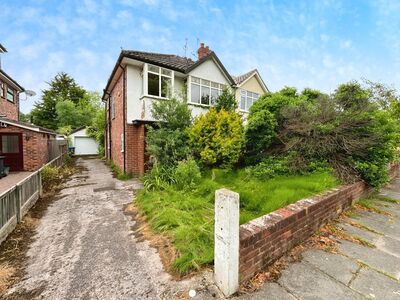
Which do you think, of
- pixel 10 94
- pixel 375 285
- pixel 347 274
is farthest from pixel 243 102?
pixel 10 94

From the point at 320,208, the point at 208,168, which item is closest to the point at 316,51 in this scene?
the point at 208,168

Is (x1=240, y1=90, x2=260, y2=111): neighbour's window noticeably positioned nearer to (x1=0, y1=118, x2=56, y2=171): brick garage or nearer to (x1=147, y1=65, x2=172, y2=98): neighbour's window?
(x1=147, y1=65, x2=172, y2=98): neighbour's window

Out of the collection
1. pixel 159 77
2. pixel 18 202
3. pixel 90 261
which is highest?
pixel 159 77

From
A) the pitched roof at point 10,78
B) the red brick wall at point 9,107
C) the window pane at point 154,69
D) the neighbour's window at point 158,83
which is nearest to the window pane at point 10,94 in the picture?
the red brick wall at point 9,107

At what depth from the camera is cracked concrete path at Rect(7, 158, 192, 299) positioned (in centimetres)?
265

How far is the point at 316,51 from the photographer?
1281 centimetres

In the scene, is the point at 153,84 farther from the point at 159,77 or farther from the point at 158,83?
the point at 159,77

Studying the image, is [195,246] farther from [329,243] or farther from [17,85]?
[17,85]

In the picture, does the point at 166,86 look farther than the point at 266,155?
Yes

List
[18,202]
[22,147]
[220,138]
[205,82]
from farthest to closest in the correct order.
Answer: [205,82] < [22,147] < [220,138] < [18,202]

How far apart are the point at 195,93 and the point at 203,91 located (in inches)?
28.3

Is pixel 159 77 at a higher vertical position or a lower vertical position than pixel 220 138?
higher

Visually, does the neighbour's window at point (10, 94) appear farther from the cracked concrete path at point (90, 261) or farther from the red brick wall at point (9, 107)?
the cracked concrete path at point (90, 261)

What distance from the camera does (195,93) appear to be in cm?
1221
